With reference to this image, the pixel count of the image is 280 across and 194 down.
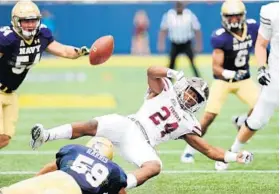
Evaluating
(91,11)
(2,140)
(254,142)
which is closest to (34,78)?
(91,11)

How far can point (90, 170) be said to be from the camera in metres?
5.14

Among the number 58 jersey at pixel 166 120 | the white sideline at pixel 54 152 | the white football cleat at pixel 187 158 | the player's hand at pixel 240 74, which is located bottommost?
the white sideline at pixel 54 152

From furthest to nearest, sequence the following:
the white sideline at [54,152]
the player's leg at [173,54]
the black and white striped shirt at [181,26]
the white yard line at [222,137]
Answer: the black and white striped shirt at [181,26]
the player's leg at [173,54]
the white yard line at [222,137]
the white sideline at [54,152]

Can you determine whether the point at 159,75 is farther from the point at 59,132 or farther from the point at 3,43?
the point at 3,43

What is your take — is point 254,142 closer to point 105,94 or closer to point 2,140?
point 2,140

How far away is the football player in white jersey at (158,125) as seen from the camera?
6.25 metres

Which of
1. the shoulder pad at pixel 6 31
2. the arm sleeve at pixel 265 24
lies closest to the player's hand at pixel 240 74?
the arm sleeve at pixel 265 24

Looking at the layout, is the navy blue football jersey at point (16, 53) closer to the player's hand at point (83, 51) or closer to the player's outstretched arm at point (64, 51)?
the player's outstretched arm at point (64, 51)

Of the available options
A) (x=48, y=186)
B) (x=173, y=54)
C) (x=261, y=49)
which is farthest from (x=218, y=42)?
(x=173, y=54)

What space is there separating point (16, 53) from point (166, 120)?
1448mm

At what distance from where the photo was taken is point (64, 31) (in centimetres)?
2334

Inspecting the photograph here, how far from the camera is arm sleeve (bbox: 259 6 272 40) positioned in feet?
22.5

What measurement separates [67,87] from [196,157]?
7025mm

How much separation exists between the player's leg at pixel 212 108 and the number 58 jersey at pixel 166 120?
1582mm
